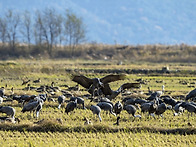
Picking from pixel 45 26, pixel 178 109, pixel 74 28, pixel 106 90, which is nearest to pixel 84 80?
pixel 106 90

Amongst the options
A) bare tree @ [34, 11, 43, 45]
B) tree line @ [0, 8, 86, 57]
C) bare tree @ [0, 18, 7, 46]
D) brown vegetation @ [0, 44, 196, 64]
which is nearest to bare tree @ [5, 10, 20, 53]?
tree line @ [0, 8, 86, 57]

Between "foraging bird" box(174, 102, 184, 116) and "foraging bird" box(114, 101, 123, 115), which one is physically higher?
"foraging bird" box(114, 101, 123, 115)

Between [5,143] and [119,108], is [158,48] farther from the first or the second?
[5,143]

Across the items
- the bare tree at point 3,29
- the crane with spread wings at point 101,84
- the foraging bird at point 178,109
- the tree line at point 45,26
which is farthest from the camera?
the bare tree at point 3,29

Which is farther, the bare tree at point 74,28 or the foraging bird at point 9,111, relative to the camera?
the bare tree at point 74,28

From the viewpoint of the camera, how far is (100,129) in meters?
13.8

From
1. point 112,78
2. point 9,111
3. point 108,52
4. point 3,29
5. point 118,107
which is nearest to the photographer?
point 9,111

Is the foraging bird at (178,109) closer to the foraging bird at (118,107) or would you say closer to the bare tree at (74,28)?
the foraging bird at (118,107)

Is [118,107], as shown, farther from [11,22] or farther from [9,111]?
[11,22]

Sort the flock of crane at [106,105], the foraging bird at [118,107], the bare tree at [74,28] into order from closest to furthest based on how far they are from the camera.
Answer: the flock of crane at [106,105] → the foraging bird at [118,107] → the bare tree at [74,28]

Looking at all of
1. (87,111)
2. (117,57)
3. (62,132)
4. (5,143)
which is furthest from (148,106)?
(117,57)

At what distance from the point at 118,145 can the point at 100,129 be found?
7.00 ft

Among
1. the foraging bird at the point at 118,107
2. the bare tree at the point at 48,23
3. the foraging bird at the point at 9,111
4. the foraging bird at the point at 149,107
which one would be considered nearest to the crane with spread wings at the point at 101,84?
the foraging bird at the point at 149,107

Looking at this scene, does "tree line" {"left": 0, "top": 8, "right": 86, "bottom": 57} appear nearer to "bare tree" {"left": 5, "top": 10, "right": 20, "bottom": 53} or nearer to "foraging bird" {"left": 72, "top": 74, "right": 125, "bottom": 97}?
"bare tree" {"left": 5, "top": 10, "right": 20, "bottom": 53}
